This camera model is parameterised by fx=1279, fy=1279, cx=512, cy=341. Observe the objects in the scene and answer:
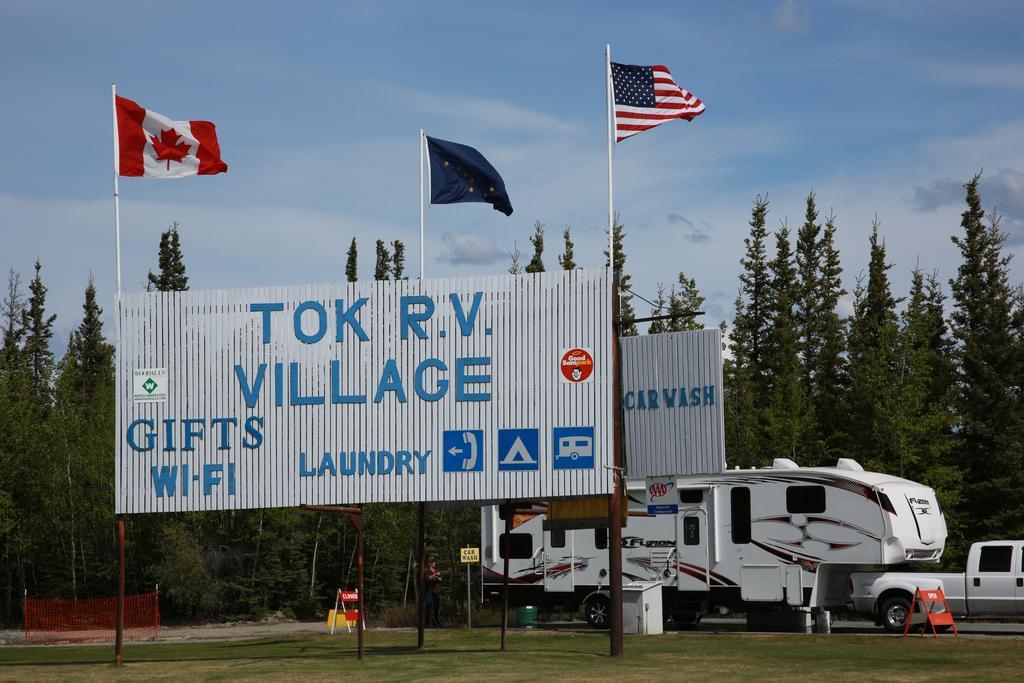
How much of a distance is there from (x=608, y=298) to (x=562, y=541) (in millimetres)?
9854

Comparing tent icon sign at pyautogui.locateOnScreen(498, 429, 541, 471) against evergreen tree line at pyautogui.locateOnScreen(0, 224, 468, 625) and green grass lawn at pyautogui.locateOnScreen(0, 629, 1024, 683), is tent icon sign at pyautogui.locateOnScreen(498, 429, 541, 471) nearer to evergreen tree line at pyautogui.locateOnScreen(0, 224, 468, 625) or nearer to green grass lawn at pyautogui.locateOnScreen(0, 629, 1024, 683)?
green grass lawn at pyautogui.locateOnScreen(0, 629, 1024, 683)

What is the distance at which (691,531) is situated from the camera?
1091 inches

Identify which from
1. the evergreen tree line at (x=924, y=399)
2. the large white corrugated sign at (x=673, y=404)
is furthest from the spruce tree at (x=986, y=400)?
the large white corrugated sign at (x=673, y=404)

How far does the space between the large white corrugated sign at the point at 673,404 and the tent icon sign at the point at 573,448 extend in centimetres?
83

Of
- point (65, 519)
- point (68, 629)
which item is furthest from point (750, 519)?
point (65, 519)

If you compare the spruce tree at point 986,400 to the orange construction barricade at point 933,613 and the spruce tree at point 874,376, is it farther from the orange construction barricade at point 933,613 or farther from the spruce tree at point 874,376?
the orange construction barricade at point 933,613

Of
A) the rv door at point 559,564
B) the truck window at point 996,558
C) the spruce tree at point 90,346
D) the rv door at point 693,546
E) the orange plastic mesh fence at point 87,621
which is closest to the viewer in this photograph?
the truck window at point 996,558

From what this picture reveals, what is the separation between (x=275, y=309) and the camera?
22000 millimetres

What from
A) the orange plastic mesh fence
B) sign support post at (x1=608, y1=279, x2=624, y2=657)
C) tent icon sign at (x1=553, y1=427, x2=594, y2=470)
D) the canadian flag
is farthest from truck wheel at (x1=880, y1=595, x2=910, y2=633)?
the orange plastic mesh fence

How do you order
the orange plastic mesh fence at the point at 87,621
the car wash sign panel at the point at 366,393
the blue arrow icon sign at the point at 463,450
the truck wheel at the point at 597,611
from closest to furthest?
the car wash sign panel at the point at 366,393, the blue arrow icon sign at the point at 463,450, the truck wheel at the point at 597,611, the orange plastic mesh fence at the point at 87,621

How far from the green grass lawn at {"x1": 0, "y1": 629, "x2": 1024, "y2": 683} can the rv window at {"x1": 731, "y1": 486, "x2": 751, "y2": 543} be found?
94.2 inches

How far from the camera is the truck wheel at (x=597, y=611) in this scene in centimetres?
2862

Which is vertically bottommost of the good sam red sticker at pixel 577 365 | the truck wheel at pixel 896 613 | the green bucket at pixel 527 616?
the green bucket at pixel 527 616

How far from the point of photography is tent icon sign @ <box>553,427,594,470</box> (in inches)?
824
